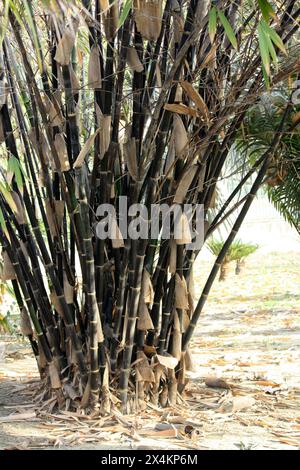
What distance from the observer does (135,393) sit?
3285 millimetres

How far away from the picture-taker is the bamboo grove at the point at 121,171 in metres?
2.96

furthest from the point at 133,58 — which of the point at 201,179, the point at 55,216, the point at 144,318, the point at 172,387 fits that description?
the point at 172,387

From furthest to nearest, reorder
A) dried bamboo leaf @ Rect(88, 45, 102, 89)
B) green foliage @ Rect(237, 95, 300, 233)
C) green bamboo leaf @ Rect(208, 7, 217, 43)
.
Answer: green foliage @ Rect(237, 95, 300, 233), dried bamboo leaf @ Rect(88, 45, 102, 89), green bamboo leaf @ Rect(208, 7, 217, 43)

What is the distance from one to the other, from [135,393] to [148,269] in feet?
1.74

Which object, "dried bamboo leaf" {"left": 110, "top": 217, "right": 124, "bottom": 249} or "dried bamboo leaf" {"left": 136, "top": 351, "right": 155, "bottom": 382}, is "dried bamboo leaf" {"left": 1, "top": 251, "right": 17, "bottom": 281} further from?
"dried bamboo leaf" {"left": 136, "top": 351, "right": 155, "bottom": 382}

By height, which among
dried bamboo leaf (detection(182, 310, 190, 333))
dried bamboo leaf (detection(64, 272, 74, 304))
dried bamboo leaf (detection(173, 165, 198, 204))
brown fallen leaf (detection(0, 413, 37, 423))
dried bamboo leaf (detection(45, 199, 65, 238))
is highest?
dried bamboo leaf (detection(173, 165, 198, 204))

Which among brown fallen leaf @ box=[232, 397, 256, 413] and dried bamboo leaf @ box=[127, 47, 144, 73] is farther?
brown fallen leaf @ box=[232, 397, 256, 413]

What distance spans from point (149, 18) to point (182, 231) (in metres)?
0.85

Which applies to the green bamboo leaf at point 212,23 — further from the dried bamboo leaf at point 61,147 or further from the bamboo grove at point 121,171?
the dried bamboo leaf at point 61,147

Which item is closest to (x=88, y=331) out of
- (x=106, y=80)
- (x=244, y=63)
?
(x=106, y=80)

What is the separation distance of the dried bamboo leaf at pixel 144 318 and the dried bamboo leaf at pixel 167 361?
5.8 inches

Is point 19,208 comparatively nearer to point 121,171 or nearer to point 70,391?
point 121,171

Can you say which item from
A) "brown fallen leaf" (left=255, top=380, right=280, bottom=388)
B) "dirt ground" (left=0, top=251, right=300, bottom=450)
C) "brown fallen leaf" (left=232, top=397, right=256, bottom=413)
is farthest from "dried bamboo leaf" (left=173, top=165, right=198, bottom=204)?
"brown fallen leaf" (left=255, top=380, right=280, bottom=388)

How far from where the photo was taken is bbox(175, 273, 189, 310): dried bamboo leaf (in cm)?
325
